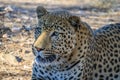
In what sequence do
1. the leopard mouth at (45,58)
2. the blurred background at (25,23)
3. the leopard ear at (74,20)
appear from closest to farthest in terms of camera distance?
the leopard mouth at (45,58) → the leopard ear at (74,20) → the blurred background at (25,23)

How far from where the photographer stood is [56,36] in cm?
577

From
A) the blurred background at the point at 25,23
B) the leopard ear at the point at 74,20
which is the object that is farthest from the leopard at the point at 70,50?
the blurred background at the point at 25,23

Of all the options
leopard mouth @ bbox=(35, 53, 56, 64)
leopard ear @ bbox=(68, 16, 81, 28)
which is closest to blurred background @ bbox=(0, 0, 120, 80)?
leopard mouth @ bbox=(35, 53, 56, 64)

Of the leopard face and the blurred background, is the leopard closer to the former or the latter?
the leopard face

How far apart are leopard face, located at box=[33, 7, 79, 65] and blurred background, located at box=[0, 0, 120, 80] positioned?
165 cm

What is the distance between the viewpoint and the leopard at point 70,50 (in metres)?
5.76

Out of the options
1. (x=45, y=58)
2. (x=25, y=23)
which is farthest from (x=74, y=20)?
(x=25, y=23)

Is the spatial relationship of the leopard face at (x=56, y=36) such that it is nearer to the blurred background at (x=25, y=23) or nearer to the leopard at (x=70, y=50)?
the leopard at (x=70, y=50)

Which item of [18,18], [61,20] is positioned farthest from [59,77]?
[18,18]

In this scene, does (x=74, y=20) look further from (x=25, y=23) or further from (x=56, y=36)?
(x=25, y=23)

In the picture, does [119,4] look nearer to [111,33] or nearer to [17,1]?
[17,1]

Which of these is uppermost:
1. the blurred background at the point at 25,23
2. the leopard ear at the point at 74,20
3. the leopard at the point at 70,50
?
the leopard ear at the point at 74,20

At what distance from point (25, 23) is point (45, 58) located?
5914mm

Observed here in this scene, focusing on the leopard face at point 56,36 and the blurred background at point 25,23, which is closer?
the leopard face at point 56,36
